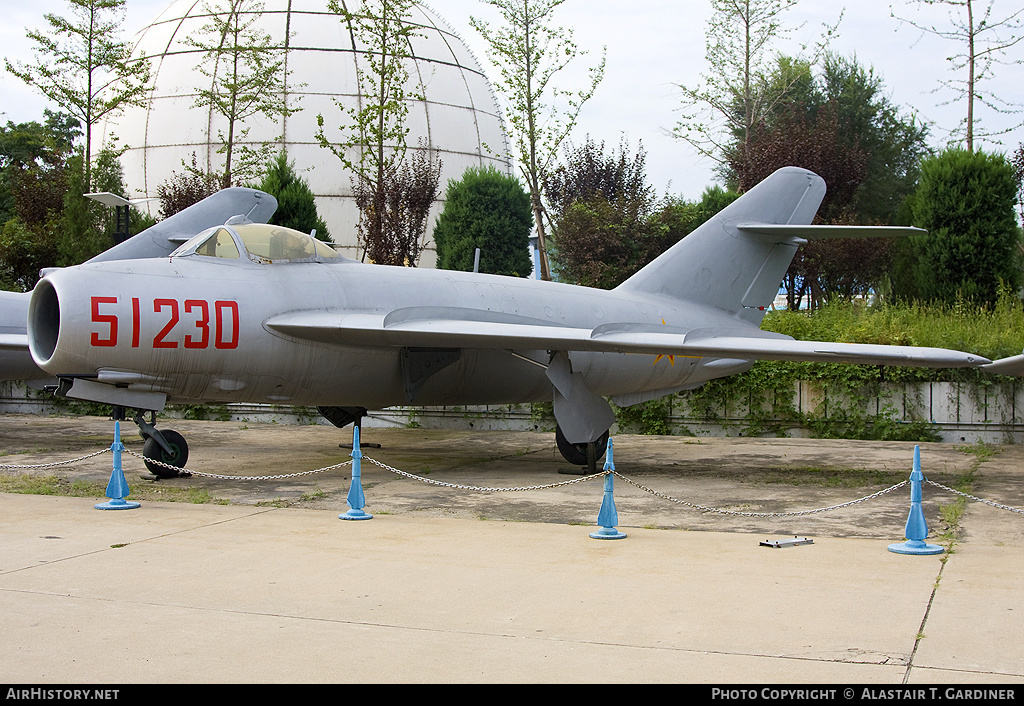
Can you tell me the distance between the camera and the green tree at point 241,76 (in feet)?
90.1

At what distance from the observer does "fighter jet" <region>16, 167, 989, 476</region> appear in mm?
9047

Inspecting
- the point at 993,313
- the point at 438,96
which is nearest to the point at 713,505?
the point at 993,313

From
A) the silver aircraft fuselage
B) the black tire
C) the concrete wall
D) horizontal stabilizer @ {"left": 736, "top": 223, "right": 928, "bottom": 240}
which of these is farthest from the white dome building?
the black tire

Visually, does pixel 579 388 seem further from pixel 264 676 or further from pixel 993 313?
pixel 993 313

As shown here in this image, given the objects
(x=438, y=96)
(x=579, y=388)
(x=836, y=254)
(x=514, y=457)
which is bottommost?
(x=514, y=457)

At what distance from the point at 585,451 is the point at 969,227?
37.0 feet

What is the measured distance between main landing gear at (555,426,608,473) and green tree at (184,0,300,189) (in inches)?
691

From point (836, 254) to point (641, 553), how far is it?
18.7 meters

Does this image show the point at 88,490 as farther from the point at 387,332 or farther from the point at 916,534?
the point at 916,534

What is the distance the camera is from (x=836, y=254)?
23406 mm

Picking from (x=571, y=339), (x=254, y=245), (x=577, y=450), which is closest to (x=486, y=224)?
(x=577, y=450)

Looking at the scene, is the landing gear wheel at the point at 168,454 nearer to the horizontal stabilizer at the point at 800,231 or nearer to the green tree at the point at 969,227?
the horizontal stabilizer at the point at 800,231

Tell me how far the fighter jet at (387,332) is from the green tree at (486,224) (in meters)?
8.94

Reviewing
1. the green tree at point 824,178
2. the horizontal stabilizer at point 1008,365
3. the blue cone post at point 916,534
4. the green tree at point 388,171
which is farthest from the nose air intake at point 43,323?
the green tree at point 824,178
